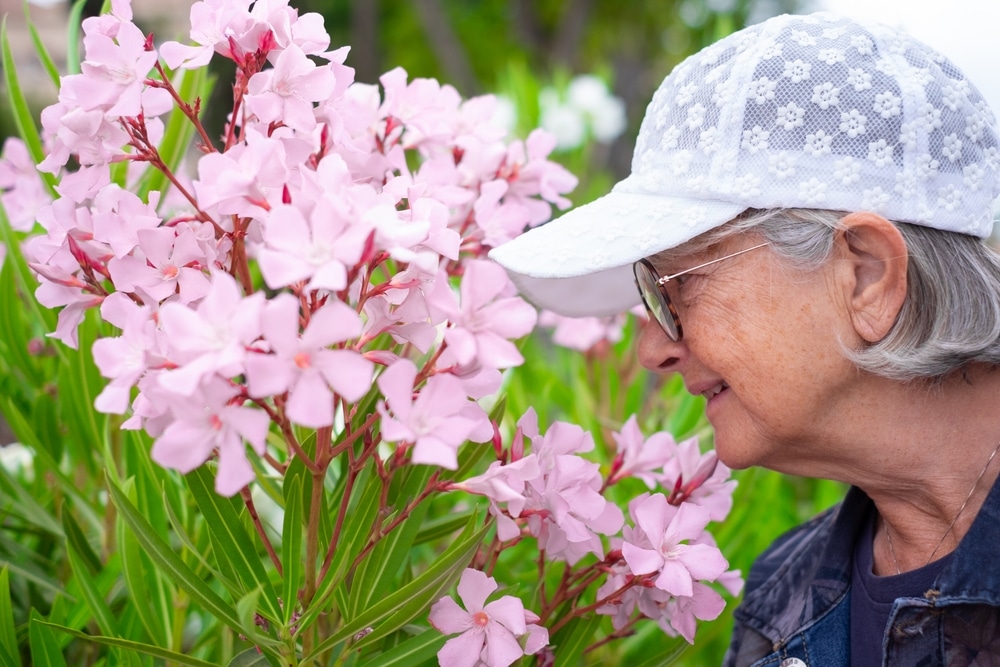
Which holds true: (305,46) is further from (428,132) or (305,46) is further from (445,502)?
(445,502)

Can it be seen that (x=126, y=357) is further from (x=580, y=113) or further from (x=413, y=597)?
(x=580, y=113)

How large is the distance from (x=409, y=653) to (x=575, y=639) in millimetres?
238

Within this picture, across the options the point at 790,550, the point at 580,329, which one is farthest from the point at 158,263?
the point at 580,329

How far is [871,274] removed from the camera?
1015 millimetres

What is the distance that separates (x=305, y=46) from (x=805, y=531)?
104 centimetres

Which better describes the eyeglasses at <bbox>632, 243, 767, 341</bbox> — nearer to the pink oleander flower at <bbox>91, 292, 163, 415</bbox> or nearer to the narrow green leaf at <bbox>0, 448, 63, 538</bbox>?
the pink oleander flower at <bbox>91, 292, 163, 415</bbox>

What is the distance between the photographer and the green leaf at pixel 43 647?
39.2 inches

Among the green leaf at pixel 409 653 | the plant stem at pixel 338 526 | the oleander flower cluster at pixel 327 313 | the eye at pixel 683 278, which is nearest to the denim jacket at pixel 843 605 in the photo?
the oleander flower cluster at pixel 327 313

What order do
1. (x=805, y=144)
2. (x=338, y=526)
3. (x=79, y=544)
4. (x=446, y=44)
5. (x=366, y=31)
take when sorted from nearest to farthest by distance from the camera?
1. (x=338, y=526)
2. (x=805, y=144)
3. (x=79, y=544)
4. (x=446, y=44)
5. (x=366, y=31)

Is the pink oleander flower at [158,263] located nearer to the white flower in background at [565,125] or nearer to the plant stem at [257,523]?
the plant stem at [257,523]

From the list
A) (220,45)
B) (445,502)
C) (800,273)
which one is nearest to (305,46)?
(220,45)

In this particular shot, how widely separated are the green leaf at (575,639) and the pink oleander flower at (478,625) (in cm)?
18

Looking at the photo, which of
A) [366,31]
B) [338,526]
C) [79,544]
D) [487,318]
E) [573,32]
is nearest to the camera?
[487,318]

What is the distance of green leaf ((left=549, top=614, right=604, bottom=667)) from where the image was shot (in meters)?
1.06
